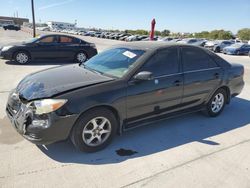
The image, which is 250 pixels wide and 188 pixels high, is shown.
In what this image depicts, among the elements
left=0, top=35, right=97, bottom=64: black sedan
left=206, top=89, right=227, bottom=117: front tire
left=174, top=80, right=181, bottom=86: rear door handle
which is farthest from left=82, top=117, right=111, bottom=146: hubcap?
left=0, top=35, right=97, bottom=64: black sedan

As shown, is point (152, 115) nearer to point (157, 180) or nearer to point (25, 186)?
point (157, 180)

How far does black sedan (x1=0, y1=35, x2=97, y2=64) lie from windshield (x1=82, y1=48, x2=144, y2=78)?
6.84 m

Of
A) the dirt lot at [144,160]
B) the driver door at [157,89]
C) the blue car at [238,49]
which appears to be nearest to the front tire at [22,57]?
the dirt lot at [144,160]

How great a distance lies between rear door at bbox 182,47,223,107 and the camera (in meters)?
4.31

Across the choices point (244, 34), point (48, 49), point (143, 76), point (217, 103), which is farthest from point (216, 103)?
point (244, 34)

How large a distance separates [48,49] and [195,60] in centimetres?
790

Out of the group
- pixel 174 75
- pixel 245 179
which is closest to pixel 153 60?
pixel 174 75

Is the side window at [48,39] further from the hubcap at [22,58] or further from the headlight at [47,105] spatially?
the headlight at [47,105]

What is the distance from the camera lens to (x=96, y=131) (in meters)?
3.41

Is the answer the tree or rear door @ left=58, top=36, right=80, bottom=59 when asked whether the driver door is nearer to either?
rear door @ left=58, top=36, right=80, bottom=59

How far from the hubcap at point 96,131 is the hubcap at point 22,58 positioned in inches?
324

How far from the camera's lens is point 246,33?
196 ft

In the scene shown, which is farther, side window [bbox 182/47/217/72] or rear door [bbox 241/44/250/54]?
rear door [bbox 241/44/250/54]

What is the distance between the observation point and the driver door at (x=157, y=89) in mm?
3623
